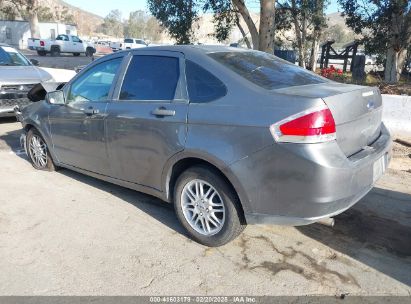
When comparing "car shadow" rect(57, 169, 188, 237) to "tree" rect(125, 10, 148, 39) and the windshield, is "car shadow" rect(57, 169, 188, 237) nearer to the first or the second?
the windshield

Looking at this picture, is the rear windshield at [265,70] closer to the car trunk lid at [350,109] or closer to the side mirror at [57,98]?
the car trunk lid at [350,109]

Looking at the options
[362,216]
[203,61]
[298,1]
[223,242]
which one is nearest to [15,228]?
[223,242]

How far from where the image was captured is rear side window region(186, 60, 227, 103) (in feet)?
11.7

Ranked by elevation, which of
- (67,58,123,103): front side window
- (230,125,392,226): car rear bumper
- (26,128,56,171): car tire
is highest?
(67,58,123,103): front side window

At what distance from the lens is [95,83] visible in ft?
15.8

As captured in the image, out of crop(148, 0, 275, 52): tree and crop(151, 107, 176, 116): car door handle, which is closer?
crop(151, 107, 176, 116): car door handle

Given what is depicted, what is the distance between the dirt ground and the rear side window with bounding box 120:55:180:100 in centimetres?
126

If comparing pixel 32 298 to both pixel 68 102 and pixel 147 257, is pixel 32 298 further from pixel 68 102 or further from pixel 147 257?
pixel 68 102

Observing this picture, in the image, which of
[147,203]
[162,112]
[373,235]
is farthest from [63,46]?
[373,235]

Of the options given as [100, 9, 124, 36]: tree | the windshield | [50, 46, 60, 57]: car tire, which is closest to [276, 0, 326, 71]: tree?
the windshield

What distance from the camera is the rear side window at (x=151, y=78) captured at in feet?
12.9

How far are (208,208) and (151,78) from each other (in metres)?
1.39

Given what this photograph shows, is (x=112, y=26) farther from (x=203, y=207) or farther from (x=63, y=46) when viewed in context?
(x=203, y=207)

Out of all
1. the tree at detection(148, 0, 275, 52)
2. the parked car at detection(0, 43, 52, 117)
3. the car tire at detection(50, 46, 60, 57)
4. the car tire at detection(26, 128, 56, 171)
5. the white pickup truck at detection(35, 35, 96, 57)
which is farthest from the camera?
the car tire at detection(50, 46, 60, 57)
